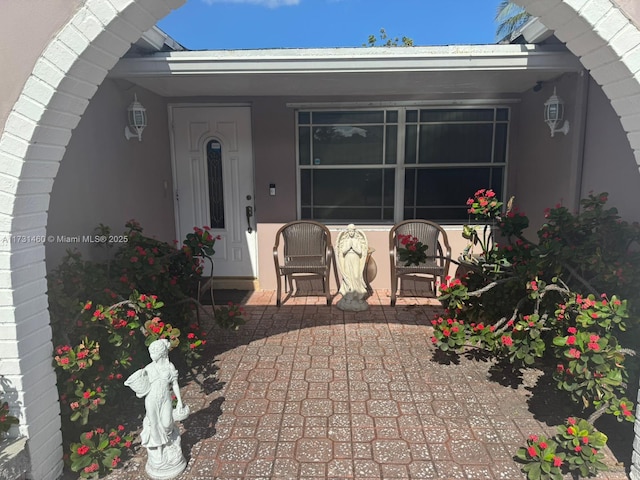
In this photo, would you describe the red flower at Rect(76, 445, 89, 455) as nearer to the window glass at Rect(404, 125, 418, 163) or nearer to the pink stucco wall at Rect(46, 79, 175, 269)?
the pink stucco wall at Rect(46, 79, 175, 269)

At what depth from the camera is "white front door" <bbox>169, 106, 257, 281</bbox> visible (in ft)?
16.8

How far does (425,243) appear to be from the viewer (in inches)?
199

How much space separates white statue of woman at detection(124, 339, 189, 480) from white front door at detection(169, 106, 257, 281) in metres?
3.36

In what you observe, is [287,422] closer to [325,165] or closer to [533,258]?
[533,258]

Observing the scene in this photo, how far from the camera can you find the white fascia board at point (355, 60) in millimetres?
3400

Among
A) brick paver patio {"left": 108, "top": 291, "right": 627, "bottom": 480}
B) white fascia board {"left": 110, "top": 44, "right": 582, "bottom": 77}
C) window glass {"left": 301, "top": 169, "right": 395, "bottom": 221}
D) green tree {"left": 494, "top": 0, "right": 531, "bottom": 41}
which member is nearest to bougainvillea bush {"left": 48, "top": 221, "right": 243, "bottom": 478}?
brick paver patio {"left": 108, "top": 291, "right": 627, "bottom": 480}

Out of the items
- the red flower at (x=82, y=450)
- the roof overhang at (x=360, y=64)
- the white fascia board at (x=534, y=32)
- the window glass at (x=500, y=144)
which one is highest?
the white fascia board at (x=534, y=32)

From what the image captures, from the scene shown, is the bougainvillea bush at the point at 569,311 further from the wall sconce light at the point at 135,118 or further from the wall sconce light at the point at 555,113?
the wall sconce light at the point at 135,118

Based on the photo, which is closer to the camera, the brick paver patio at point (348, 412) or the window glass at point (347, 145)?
the brick paver patio at point (348, 412)

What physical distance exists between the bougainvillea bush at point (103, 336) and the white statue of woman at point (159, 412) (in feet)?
0.79

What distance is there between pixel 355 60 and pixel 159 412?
300 centimetres

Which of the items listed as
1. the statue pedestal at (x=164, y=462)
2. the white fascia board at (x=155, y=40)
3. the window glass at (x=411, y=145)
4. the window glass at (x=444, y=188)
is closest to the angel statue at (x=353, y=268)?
Answer: the window glass at (x=444, y=188)

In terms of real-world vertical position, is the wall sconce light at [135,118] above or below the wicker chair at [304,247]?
above

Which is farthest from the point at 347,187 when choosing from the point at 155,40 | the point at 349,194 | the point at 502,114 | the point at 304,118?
the point at 155,40
